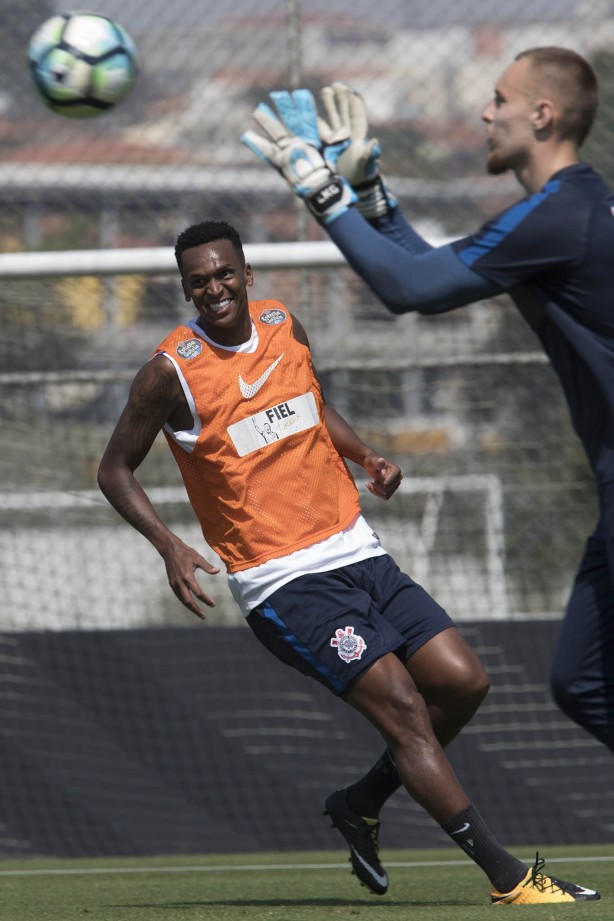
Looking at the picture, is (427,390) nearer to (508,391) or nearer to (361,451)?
(508,391)

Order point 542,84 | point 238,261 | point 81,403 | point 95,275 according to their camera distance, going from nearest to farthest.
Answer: point 542,84
point 238,261
point 95,275
point 81,403

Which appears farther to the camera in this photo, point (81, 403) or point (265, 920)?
point (81, 403)

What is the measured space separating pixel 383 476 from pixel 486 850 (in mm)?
1420

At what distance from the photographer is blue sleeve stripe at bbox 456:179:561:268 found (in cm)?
429

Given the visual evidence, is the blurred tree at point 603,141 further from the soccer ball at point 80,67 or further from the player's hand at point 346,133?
the player's hand at point 346,133

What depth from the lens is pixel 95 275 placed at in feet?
29.8

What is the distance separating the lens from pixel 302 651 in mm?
5539

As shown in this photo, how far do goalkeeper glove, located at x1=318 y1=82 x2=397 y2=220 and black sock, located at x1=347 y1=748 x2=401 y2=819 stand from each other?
2.24 meters

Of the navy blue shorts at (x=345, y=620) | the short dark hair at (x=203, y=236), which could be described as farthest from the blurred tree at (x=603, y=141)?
the navy blue shorts at (x=345, y=620)

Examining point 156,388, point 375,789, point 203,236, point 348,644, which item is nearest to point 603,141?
point 203,236

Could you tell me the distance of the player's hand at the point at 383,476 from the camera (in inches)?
227

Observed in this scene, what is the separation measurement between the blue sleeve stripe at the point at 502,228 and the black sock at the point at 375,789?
2305 millimetres

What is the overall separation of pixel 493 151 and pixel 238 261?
5.16 feet

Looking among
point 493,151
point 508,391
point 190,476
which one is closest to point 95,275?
point 508,391
